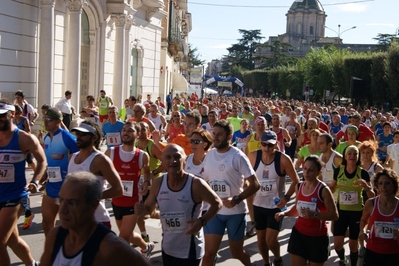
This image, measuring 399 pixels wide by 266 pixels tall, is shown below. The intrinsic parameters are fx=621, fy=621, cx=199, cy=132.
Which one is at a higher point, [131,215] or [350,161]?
[350,161]

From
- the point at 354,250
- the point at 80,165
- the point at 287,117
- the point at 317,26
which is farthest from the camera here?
the point at 317,26

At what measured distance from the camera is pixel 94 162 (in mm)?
5734

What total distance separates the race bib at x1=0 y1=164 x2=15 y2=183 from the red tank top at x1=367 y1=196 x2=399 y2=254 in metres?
3.51

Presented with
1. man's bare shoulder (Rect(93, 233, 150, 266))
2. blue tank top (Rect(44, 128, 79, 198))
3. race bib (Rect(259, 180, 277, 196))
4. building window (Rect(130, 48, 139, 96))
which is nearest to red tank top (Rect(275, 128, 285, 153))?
race bib (Rect(259, 180, 277, 196))

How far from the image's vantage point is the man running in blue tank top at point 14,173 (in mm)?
5938

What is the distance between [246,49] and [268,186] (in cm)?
12524

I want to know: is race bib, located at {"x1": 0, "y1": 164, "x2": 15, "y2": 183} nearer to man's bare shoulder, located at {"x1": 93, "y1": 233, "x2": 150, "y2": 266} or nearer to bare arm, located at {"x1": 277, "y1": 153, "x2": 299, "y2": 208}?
bare arm, located at {"x1": 277, "y1": 153, "x2": 299, "y2": 208}

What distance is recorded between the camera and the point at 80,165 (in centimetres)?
584

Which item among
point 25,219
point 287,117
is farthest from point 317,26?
point 25,219

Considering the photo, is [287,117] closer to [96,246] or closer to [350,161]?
[350,161]

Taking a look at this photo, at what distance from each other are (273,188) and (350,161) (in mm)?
1111

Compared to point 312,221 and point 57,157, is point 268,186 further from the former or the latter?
point 57,157

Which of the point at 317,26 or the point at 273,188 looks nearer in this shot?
the point at 273,188

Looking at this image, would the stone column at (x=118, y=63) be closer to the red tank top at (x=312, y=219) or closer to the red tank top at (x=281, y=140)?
the red tank top at (x=281, y=140)
